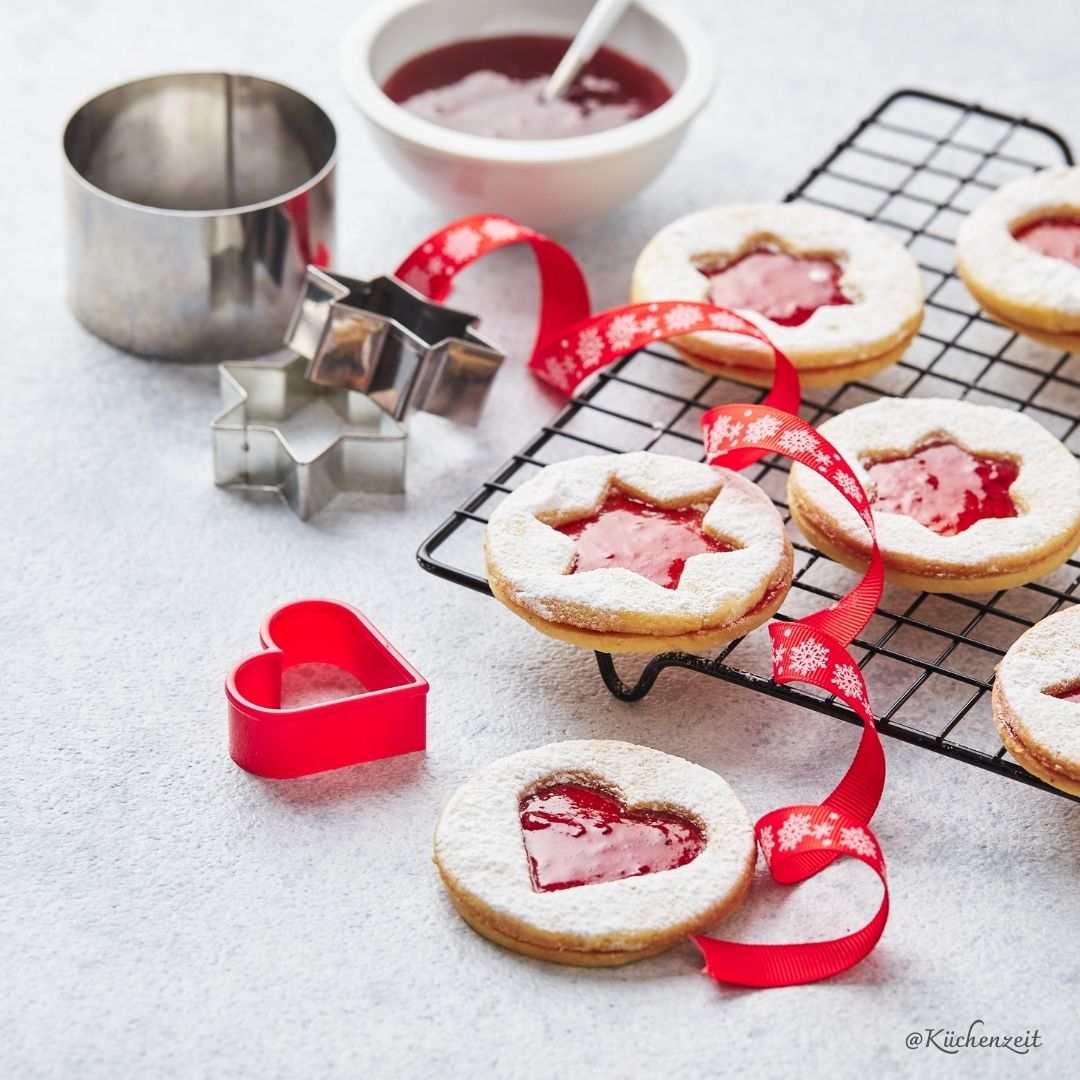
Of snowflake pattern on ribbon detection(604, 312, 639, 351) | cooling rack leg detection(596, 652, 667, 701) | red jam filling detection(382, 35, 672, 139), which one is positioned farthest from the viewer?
red jam filling detection(382, 35, 672, 139)

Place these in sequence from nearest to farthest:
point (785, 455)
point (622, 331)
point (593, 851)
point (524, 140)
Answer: point (593, 851)
point (785, 455)
point (622, 331)
point (524, 140)

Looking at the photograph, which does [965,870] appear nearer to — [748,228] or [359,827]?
[359,827]

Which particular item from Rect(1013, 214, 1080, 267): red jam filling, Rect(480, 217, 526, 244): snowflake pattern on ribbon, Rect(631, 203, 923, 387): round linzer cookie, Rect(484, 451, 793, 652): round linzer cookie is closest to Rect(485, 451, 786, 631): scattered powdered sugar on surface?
Rect(484, 451, 793, 652): round linzer cookie

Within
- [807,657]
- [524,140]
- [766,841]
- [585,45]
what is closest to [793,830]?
[766,841]

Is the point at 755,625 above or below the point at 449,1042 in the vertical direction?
above

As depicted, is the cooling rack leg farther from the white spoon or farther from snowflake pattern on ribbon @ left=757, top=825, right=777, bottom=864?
the white spoon

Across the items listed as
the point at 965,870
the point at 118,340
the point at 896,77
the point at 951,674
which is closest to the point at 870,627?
the point at 951,674

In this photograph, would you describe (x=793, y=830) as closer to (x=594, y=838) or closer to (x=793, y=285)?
(x=594, y=838)
